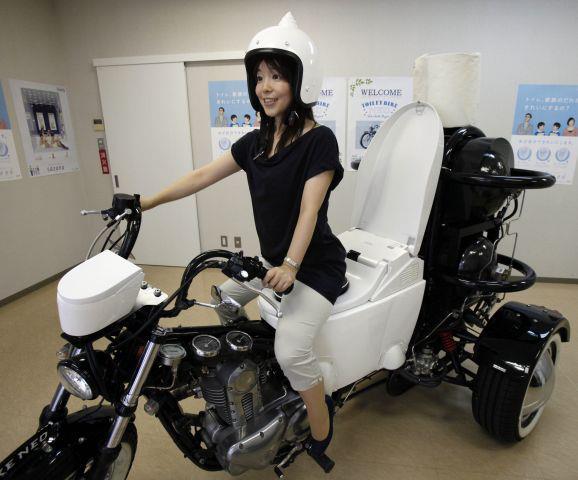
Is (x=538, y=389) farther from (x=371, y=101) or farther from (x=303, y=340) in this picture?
(x=371, y=101)

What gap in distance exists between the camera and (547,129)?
312 cm

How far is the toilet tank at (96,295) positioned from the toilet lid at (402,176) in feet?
3.56

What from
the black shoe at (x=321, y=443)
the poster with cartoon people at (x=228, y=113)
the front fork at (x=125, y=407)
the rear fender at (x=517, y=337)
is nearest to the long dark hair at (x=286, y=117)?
the front fork at (x=125, y=407)

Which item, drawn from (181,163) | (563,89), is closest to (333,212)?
(181,163)

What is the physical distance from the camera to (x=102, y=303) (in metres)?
0.89

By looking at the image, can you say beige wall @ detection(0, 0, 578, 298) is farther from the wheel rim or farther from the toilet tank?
the toilet tank

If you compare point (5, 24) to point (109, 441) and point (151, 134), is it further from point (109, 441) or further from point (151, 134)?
point (109, 441)

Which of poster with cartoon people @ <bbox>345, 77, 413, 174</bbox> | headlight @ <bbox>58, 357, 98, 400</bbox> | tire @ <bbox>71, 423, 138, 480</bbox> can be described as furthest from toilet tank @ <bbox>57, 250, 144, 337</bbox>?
poster with cartoon people @ <bbox>345, 77, 413, 174</bbox>

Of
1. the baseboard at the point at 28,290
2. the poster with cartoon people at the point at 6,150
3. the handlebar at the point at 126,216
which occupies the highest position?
the poster with cartoon people at the point at 6,150

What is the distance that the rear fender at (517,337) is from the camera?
1.55m

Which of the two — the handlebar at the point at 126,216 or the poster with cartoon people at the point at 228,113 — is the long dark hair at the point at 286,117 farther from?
the poster with cartoon people at the point at 228,113

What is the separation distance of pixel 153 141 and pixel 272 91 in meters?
2.80

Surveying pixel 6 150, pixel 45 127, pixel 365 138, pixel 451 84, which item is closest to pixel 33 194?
pixel 6 150

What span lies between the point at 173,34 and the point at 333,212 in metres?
2.21
